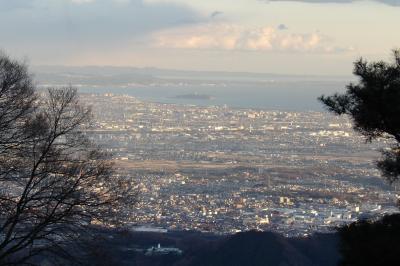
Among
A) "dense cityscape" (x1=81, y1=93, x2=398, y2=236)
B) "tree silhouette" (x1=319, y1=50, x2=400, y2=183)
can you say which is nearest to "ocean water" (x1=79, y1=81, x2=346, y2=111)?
"dense cityscape" (x1=81, y1=93, x2=398, y2=236)

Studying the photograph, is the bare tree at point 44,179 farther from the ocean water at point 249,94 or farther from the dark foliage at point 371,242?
the ocean water at point 249,94

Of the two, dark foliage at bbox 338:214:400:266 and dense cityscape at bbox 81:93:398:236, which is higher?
dark foliage at bbox 338:214:400:266

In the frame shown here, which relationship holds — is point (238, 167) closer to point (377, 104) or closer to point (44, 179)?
point (377, 104)

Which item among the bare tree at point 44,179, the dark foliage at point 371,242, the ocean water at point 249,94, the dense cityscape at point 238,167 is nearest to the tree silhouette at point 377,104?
the dense cityscape at point 238,167

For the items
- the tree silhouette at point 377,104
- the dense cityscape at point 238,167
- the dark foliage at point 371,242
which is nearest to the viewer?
the dark foliage at point 371,242

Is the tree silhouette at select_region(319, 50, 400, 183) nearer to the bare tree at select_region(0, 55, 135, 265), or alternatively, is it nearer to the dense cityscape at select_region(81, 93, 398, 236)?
the dense cityscape at select_region(81, 93, 398, 236)

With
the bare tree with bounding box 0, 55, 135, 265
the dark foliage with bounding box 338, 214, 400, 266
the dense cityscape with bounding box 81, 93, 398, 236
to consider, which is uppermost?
the bare tree with bounding box 0, 55, 135, 265
